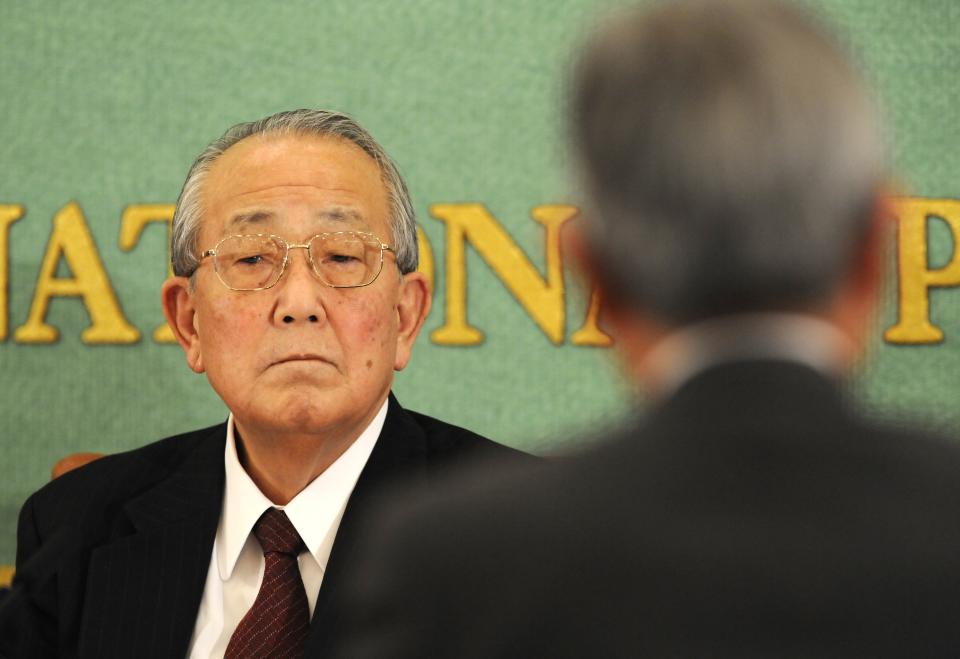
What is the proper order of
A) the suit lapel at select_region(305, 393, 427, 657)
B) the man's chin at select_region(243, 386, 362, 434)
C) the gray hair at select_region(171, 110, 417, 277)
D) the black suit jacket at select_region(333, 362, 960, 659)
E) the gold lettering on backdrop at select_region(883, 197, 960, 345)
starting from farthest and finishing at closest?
the gold lettering on backdrop at select_region(883, 197, 960, 345) → the gray hair at select_region(171, 110, 417, 277) → the man's chin at select_region(243, 386, 362, 434) → the suit lapel at select_region(305, 393, 427, 657) → the black suit jacket at select_region(333, 362, 960, 659)

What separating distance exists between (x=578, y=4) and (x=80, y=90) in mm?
1086

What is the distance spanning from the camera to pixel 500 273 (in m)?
2.50

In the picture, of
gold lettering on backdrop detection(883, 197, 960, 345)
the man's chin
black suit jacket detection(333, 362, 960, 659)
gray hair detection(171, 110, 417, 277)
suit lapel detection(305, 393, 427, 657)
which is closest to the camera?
black suit jacket detection(333, 362, 960, 659)

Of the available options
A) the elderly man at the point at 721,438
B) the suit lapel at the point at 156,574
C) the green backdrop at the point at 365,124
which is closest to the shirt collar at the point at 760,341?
the elderly man at the point at 721,438

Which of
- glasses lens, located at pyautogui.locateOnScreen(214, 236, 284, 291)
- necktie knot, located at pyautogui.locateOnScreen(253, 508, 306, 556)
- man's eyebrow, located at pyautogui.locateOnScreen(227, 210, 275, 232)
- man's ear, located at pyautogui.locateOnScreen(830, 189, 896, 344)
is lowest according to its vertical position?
necktie knot, located at pyautogui.locateOnScreen(253, 508, 306, 556)

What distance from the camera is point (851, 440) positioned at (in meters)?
0.65

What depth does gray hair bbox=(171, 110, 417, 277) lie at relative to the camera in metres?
1.54

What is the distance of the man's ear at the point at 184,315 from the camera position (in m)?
1.55

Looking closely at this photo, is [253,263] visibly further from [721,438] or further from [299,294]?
[721,438]

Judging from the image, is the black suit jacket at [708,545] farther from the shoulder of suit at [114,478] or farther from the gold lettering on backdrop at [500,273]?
the gold lettering on backdrop at [500,273]

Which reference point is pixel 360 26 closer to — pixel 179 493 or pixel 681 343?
pixel 179 493

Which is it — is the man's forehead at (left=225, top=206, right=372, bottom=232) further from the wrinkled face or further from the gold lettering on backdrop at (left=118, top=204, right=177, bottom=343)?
the gold lettering on backdrop at (left=118, top=204, right=177, bottom=343)

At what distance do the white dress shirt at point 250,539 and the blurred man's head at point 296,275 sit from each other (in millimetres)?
58

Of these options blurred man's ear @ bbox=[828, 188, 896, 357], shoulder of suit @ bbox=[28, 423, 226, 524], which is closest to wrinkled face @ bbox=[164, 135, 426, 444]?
shoulder of suit @ bbox=[28, 423, 226, 524]
